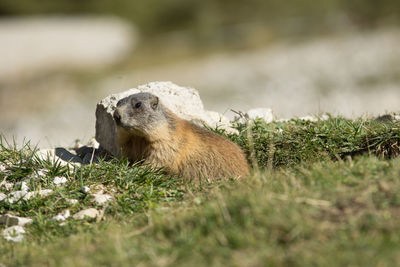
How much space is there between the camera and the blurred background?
16188 millimetres

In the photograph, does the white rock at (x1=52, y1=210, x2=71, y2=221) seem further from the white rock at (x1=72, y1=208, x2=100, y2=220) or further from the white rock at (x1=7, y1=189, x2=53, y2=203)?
the white rock at (x1=7, y1=189, x2=53, y2=203)

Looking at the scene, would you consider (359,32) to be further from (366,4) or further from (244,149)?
(244,149)

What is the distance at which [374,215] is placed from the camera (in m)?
3.53

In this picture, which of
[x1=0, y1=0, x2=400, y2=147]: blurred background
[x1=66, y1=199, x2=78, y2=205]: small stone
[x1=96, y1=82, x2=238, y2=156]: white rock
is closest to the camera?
[x1=66, y1=199, x2=78, y2=205]: small stone

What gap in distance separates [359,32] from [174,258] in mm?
25565

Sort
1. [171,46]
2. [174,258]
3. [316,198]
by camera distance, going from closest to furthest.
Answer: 1. [174,258]
2. [316,198]
3. [171,46]

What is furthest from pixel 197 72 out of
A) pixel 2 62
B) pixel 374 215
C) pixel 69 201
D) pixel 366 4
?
pixel 374 215

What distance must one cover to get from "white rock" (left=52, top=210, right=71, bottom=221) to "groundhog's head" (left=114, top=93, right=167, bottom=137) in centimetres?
133

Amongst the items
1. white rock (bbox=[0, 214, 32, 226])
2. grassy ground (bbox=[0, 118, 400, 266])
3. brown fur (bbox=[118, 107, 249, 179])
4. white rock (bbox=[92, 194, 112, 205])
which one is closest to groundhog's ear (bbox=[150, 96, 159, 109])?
brown fur (bbox=[118, 107, 249, 179])

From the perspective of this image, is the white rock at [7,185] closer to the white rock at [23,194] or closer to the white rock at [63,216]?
the white rock at [23,194]

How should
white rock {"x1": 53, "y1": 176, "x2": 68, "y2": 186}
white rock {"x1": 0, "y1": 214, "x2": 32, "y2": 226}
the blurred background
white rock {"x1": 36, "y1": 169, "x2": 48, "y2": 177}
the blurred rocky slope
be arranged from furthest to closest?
the blurred background → the blurred rocky slope → white rock {"x1": 36, "y1": 169, "x2": 48, "y2": 177} → white rock {"x1": 53, "y1": 176, "x2": 68, "y2": 186} → white rock {"x1": 0, "y1": 214, "x2": 32, "y2": 226}

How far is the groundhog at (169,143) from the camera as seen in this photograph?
19.4ft

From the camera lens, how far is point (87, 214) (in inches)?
194

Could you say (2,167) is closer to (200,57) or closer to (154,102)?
(154,102)
